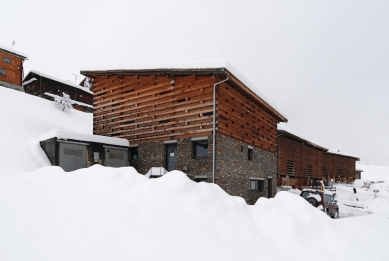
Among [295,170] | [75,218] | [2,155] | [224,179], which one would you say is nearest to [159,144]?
[224,179]

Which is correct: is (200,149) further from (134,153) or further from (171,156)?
(134,153)

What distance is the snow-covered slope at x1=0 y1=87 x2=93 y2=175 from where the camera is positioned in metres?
12.1

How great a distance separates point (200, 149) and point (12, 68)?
87.2 feet

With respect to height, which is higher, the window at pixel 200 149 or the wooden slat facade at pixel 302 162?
the window at pixel 200 149

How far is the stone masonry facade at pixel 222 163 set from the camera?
12874 mm

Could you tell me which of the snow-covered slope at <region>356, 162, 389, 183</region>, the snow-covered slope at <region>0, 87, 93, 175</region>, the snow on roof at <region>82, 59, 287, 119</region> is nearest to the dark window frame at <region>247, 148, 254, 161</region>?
the snow on roof at <region>82, 59, 287, 119</region>

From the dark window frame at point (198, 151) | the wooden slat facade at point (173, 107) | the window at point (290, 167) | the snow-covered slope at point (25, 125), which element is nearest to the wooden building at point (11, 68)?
the snow-covered slope at point (25, 125)

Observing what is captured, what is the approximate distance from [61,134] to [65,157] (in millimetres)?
1093

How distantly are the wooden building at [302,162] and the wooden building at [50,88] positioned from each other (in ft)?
83.0

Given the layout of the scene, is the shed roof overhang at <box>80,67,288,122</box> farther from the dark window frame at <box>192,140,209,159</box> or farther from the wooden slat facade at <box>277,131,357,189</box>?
the wooden slat facade at <box>277,131,357,189</box>

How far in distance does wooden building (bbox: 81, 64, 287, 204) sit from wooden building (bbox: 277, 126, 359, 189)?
7.36 metres

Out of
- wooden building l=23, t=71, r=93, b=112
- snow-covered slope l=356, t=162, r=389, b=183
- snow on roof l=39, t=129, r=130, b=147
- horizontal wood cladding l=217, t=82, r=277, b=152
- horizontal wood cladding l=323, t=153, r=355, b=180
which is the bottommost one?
snow-covered slope l=356, t=162, r=389, b=183

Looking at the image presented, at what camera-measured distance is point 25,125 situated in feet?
59.1

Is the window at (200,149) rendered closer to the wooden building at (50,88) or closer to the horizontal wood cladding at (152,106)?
the horizontal wood cladding at (152,106)
